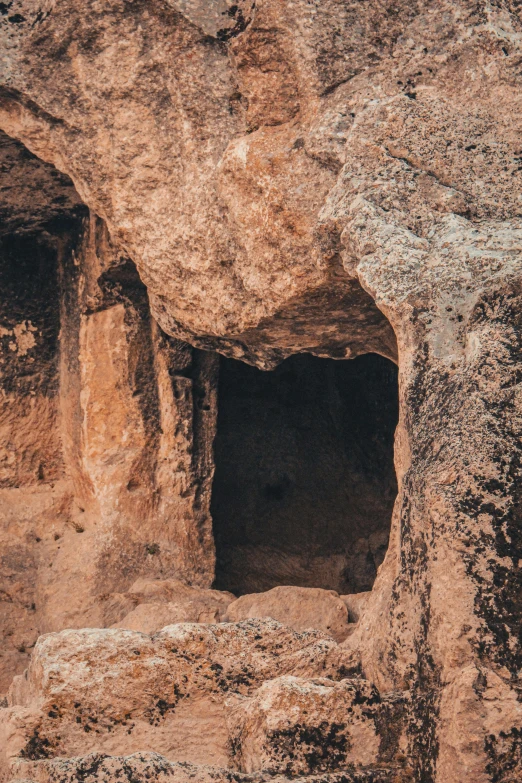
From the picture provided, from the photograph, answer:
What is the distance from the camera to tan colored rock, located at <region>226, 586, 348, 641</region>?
430 cm

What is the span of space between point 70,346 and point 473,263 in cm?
270

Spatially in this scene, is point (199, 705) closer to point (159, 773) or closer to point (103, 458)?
point (159, 773)

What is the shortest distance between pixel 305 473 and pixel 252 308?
7.98 ft

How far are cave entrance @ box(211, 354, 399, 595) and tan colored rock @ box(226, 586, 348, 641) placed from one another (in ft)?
Result: 5.83

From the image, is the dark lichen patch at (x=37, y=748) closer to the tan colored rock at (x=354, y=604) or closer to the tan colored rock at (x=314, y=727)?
the tan colored rock at (x=314, y=727)

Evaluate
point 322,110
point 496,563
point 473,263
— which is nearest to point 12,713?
point 496,563

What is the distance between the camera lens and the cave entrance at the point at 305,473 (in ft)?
21.2

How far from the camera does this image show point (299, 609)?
4.41 m

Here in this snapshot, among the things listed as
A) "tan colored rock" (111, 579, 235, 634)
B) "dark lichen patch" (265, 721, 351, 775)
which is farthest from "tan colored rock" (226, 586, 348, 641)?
"dark lichen patch" (265, 721, 351, 775)

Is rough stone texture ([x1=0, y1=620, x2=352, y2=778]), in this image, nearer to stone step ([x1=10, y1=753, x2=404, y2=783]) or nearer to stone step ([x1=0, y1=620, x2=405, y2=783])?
stone step ([x1=0, y1=620, x2=405, y2=783])

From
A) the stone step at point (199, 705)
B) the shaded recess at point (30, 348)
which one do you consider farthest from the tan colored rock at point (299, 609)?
the shaded recess at point (30, 348)

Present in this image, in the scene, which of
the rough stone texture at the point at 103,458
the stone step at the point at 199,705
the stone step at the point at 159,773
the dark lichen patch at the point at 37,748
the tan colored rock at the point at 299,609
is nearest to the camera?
the stone step at the point at 159,773

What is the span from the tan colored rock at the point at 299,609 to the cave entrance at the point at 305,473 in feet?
5.83

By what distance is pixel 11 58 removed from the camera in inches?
178
